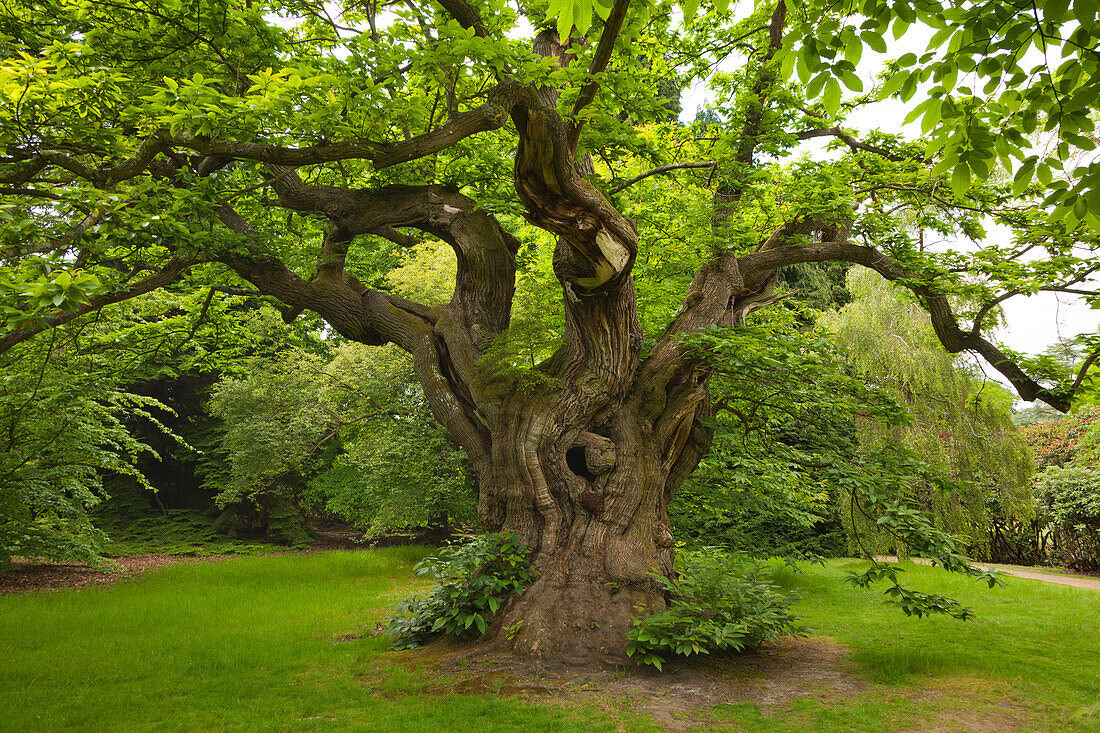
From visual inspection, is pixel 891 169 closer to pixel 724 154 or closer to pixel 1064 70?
pixel 724 154

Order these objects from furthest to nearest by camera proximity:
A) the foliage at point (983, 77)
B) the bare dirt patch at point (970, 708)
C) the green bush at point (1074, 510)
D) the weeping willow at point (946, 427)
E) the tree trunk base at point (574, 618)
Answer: the green bush at point (1074, 510) → the weeping willow at point (946, 427) → the tree trunk base at point (574, 618) → the bare dirt patch at point (970, 708) → the foliage at point (983, 77)

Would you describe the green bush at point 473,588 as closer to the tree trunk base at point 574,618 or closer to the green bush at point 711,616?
the tree trunk base at point 574,618

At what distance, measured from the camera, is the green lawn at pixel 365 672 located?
13.8 feet

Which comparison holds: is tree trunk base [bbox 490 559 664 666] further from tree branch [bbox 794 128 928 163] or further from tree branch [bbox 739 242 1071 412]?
tree branch [bbox 794 128 928 163]

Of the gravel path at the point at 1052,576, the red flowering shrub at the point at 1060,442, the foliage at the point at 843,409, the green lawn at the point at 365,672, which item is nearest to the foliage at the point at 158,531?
the green lawn at the point at 365,672

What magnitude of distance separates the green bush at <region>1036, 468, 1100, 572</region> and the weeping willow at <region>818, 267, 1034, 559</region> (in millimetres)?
2772

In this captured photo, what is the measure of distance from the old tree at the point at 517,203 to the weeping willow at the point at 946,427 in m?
4.56

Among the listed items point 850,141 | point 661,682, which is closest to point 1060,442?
point 850,141

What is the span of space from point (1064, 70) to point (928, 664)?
5.07m

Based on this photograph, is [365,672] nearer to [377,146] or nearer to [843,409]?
[377,146]

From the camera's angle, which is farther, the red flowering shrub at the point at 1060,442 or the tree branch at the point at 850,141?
the red flowering shrub at the point at 1060,442

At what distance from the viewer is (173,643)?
6391mm

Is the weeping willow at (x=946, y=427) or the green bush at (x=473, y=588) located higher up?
the weeping willow at (x=946, y=427)

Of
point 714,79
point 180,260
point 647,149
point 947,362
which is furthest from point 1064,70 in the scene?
point 947,362
